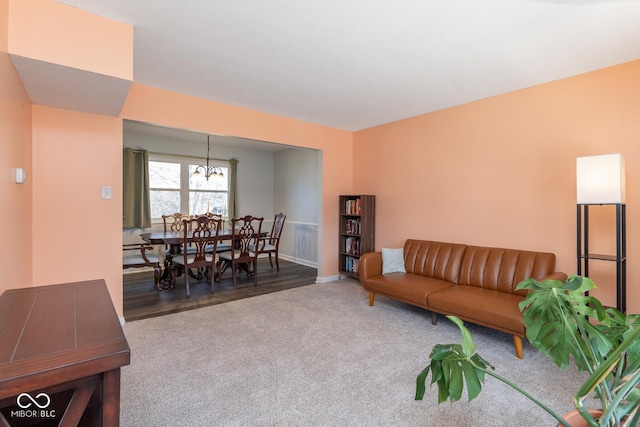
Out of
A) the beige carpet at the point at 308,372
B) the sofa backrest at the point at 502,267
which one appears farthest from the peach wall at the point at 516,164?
the beige carpet at the point at 308,372

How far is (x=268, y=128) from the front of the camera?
13.6ft

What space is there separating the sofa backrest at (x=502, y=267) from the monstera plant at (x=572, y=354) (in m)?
2.01

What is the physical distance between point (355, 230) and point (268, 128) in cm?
204

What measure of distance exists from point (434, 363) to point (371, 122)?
4046mm

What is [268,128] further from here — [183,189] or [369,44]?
[183,189]

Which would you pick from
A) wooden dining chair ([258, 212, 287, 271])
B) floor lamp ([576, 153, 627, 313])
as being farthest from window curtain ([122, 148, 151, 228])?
floor lamp ([576, 153, 627, 313])

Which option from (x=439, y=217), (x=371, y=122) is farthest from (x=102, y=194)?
(x=439, y=217)

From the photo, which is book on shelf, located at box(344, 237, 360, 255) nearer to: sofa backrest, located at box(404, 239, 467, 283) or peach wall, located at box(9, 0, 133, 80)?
sofa backrest, located at box(404, 239, 467, 283)

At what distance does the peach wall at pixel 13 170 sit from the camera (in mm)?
1676

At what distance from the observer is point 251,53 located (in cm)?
248

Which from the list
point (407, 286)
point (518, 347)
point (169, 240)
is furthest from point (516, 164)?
point (169, 240)

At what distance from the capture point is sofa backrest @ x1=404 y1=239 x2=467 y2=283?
3.44 m

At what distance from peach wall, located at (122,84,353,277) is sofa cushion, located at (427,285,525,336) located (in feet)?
7.23

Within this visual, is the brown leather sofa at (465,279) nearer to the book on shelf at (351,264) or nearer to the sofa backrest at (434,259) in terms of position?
the sofa backrest at (434,259)
